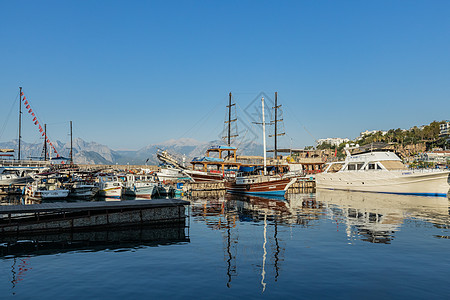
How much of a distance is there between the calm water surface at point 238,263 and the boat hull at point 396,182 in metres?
27.7

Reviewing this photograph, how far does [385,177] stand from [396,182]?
197 cm

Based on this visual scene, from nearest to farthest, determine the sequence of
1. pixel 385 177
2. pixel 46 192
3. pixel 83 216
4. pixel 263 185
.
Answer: pixel 83 216 → pixel 46 192 → pixel 263 185 → pixel 385 177

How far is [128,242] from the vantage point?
2011cm

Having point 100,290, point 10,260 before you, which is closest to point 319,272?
point 100,290

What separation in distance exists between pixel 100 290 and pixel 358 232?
19042 millimetres

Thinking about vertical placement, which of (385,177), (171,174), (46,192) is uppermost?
(385,177)

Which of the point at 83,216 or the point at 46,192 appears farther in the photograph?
the point at 46,192

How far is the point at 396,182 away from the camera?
5378 cm

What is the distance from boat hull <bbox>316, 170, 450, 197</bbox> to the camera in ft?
162

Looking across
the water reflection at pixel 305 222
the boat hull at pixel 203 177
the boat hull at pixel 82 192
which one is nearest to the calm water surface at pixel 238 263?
the water reflection at pixel 305 222

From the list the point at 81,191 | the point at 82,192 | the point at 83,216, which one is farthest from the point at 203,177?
the point at 83,216

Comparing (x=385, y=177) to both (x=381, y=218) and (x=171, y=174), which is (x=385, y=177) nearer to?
(x=381, y=218)

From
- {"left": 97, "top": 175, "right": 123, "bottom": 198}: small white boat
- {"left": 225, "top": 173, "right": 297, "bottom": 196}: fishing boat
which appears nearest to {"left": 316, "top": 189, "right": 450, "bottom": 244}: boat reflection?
{"left": 225, "top": 173, "right": 297, "bottom": 196}: fishing boat

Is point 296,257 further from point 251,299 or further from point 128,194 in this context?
point 128,194
